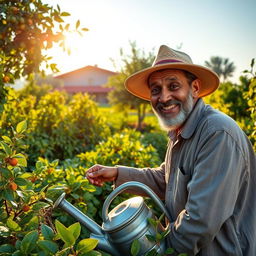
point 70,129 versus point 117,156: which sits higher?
point 70,129

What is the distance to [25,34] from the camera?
261 cm

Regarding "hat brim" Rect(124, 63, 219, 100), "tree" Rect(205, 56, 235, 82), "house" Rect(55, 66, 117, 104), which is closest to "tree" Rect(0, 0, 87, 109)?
"hat brim" Rect(124, 63, 219, 100)

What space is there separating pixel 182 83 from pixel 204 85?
0.37 metres

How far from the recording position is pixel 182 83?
211cm

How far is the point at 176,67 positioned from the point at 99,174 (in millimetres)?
947

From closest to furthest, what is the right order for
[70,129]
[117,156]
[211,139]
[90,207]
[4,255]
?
[4,255]
[211,139]
[90,207]
[117,156]
[70,129]

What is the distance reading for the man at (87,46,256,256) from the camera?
5.12ft

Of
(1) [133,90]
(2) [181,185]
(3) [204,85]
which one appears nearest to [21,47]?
(1) [133,90]

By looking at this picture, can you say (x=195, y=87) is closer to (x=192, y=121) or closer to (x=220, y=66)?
(x=192, y=121)

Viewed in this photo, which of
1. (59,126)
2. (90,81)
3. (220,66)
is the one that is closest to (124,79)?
(59,126)

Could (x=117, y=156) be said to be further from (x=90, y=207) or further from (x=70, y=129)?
(x=70, y=129)

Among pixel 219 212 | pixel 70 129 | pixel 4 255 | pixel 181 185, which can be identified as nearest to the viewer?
pixel 4 255

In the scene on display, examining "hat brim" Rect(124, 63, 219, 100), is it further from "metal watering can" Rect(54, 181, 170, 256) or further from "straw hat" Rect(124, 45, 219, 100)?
"metal watering can" Rect(54, 181, 170, 256)

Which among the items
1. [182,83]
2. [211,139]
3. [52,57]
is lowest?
[211,139]
